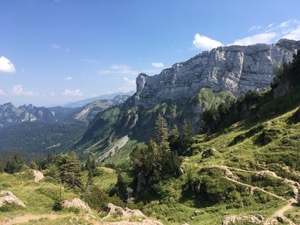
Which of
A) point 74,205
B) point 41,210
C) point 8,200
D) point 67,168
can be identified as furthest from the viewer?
point 67,168

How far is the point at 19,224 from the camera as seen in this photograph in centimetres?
3453

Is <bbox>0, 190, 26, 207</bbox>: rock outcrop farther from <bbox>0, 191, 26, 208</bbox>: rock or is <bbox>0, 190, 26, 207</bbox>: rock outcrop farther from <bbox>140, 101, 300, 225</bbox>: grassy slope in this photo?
<bbox>140, 101, 300, 225</bbox>: grassy slope

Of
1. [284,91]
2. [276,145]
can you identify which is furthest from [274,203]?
[284,91]

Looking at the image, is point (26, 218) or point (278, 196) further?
point (278, 196)

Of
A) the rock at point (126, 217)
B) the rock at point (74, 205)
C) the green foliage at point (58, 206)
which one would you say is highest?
the green foliage at point (58, 206)

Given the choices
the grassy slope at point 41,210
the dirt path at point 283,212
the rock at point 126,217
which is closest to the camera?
the grassy slope at point 41,210

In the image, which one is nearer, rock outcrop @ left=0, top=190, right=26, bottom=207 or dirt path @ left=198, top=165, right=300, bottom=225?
rock outcrop @ left=0, top=190, right=26, bottom=207

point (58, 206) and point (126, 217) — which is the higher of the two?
point (58, 206)

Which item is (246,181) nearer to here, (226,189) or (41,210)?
(226,189)

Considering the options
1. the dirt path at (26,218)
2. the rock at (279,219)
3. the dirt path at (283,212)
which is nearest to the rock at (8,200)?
the dirt path at (26,218)

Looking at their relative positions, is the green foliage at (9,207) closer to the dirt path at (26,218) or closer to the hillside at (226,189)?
the hillside at (226,189)

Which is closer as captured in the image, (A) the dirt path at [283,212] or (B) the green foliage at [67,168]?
(A) the dirt path at [283,212]

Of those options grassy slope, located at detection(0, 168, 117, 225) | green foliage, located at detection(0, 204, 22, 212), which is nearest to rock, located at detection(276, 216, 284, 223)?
grassy slope, located at detection(0, 168, 117, 225)

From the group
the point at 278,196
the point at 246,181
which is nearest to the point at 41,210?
the point at 278,196
